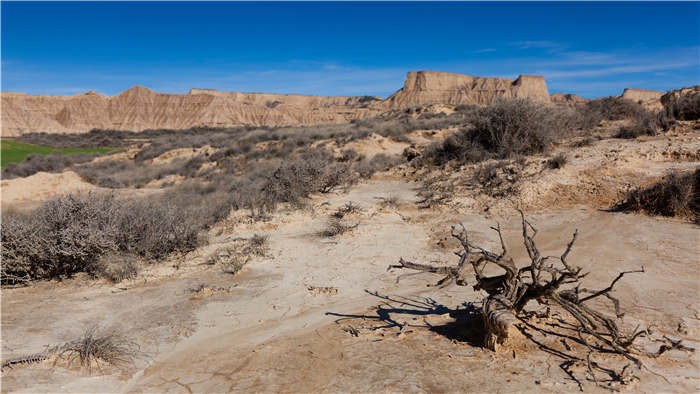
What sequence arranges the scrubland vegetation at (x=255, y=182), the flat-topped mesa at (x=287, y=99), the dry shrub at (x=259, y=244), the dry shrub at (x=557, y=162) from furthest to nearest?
1. the flat-topped mesa at (x=287, y=99)
2. the dry shrub at (x=557, y=162)
3. the dry shrub at (x=259, y=244)
4. the scrubland vegetation at (x=255, y=182)

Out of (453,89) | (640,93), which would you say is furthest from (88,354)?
(640,93)

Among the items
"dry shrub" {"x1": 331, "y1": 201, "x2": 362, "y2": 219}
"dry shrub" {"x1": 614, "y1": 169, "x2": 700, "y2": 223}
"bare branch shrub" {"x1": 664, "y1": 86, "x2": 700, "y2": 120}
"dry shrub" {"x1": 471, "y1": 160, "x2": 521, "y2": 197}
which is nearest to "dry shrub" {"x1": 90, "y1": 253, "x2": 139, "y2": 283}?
"dry shrub" {"x1": 331, "y1": 201, "x2": 362, "y2": 219}

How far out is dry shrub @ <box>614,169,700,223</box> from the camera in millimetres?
6191

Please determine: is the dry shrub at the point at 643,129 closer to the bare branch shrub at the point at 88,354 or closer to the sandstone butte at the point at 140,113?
the bare branch shrub at the point at 88,354

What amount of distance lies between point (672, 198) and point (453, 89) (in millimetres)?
86476

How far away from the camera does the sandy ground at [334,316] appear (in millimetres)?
2719

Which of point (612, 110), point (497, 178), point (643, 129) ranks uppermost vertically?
point (612, 110)

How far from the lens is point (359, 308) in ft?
13.4

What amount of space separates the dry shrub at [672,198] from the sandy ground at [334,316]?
16.0 inches

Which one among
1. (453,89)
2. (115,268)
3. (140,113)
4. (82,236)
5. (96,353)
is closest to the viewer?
(96,353)

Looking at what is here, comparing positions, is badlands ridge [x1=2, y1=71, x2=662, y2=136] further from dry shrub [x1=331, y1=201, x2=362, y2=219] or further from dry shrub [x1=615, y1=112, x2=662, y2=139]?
dry shrub [x1=331, y1=201, x2=362, y2=219]

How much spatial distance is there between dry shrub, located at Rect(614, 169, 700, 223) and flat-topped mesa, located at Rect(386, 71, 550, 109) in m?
78.0

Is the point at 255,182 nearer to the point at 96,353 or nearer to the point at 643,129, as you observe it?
the point at 96,353

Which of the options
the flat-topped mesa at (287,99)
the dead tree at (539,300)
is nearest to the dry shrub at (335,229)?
the dead tree at (539,300)
